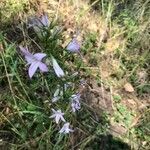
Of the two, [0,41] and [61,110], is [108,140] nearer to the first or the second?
[61,110]

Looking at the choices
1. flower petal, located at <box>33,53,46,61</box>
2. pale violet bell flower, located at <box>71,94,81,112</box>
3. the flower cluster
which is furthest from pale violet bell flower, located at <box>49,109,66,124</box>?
flower petal, located at <box>33,53,46,61</box>

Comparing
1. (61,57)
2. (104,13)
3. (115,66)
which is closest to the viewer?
(61,57)

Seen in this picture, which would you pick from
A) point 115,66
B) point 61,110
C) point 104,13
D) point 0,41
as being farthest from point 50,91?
point 104,13

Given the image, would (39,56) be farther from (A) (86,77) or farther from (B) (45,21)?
(A) (86,77)

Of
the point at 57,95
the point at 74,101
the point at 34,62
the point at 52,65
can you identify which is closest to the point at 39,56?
the point at 34,62

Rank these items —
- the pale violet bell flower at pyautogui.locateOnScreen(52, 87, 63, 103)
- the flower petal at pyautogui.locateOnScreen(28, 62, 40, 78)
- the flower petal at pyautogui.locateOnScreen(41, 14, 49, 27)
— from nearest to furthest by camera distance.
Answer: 1. the flower petal at pyautogui.locateOnScreen(28, 62, 40, 78)
2. the flower petal at pyautogui.locateOnScreen(41, 14, 49, 27)
3. the pale violet bell flower at pyautogui.locateOnScreen(52, 87, 63, 103)

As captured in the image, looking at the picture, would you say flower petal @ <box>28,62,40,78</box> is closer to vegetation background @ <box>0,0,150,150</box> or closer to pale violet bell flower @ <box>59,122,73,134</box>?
vegetation background @ <box>0,0,150,150</box>

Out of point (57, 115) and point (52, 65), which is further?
point (57, 115)

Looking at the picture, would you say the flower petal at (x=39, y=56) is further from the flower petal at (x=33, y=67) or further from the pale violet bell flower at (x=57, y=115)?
the pale violet bell flower at (x=57, y=115)
